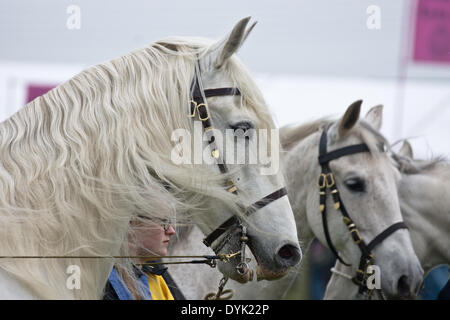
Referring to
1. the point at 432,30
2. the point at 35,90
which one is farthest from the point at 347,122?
the point at 35,90

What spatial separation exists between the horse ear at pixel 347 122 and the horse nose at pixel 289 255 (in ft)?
4.75

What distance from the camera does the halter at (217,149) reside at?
171 cm

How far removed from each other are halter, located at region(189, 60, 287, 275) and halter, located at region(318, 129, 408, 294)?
1336 mm

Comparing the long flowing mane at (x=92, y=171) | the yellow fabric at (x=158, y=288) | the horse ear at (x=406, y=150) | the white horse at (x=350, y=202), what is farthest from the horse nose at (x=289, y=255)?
the horse ear at (x=406, y=150)

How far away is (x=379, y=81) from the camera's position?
15.0 feet

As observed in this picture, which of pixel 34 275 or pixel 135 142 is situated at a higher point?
pixel 135 142

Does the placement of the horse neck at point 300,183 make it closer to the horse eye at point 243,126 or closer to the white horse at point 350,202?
the white horse at point 350,202

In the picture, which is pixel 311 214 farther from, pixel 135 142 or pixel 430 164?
pixel 135 142

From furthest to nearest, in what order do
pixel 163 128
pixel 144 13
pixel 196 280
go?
pixel 196 280 → pixel 144 13 → pixel 163 128

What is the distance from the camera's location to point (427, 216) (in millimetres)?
3625

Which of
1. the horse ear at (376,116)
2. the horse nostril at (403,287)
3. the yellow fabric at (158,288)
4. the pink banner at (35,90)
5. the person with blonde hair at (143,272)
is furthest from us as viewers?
the pink banner at (35,90)

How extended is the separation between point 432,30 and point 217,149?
368 cm
